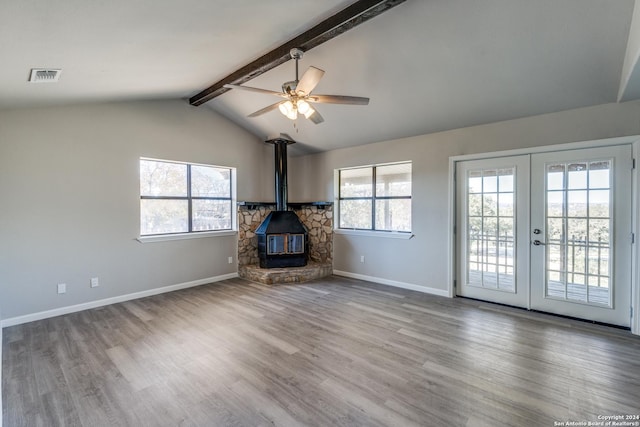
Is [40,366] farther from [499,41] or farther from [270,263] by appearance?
[499,41]

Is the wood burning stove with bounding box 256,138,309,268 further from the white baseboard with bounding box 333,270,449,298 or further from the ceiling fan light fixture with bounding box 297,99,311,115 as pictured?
the ceiling fan light fixture with bounding box 297,99,311,115

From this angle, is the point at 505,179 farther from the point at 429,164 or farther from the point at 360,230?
the point at 360,230

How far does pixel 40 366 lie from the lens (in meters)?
2.52

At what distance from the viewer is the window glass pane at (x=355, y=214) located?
5498 mm

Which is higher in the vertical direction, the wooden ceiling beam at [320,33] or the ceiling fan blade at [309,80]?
the wooden ceiling beam at [320,33]

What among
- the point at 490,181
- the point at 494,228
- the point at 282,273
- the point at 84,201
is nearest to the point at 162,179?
the point at 84,201

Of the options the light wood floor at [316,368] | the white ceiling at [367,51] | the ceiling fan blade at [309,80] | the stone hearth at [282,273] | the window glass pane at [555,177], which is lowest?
the light wood floor at [316,368]

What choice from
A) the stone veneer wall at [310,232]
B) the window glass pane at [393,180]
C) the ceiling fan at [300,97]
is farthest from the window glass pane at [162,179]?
the window glass pane at [393,180]

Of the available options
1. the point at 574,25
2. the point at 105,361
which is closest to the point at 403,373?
the point at 105,361

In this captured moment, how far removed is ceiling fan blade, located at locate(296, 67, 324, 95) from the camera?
8.33 feet

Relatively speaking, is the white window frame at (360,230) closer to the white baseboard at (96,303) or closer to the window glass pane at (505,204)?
the window glass pane at (505,204)

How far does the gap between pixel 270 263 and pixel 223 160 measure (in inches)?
85.4

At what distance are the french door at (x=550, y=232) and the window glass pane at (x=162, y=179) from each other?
4.58 metres

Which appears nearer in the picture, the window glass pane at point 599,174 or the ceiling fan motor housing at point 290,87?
the ceiling fan motor housing at point 290,87
